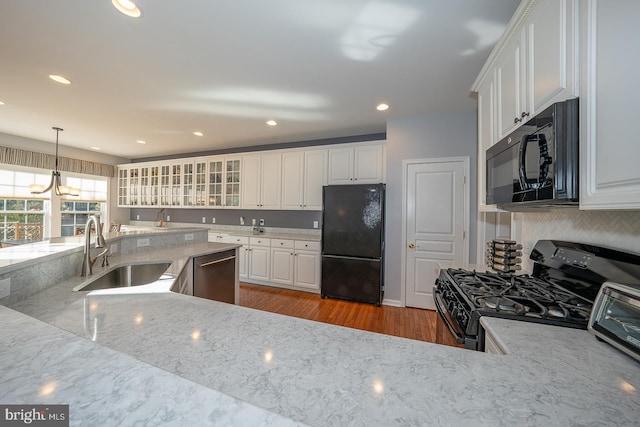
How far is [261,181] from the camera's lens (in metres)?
4.34

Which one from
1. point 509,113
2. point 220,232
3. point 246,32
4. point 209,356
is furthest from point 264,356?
point 220,232

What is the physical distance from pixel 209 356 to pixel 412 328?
8.28ft

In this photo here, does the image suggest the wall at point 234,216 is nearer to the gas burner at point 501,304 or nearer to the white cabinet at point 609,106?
the gas burner at point 501,304

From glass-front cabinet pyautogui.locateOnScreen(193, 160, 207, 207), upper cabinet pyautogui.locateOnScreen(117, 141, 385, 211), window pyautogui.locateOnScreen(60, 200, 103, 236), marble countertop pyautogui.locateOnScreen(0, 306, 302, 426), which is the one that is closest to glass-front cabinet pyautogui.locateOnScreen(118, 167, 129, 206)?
upper cabinet pyautogui.locateOnScreen(117, 141, 385, 211)

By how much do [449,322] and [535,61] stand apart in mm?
1302

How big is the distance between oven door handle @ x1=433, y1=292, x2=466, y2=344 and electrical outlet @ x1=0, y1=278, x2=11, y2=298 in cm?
189

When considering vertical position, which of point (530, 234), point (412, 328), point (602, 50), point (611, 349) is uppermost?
point (602, 50)

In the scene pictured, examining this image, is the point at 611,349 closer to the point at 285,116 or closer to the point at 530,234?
the point at 530,234

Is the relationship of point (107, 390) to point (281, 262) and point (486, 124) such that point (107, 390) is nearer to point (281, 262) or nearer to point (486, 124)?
point (486, 124)

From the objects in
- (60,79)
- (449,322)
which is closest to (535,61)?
(449,322)

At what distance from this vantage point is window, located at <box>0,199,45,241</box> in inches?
159

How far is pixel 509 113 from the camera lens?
4.78 feet

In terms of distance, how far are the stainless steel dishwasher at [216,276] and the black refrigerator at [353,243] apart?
1236 millimetres

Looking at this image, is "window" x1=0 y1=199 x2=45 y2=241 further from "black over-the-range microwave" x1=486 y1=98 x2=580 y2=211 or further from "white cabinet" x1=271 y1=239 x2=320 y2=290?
"black over-the-range microwave" x1=486 y1=98 x2=580 y2=211
